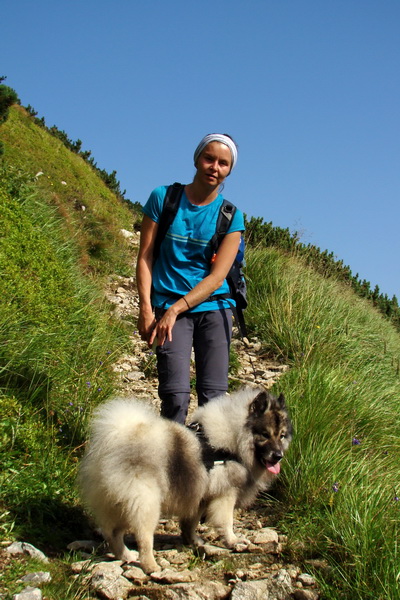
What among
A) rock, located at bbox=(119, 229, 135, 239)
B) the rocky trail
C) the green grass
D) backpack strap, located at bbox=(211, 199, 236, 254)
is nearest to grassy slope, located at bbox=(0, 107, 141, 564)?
the rocky trail

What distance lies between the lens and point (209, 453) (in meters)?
4.03

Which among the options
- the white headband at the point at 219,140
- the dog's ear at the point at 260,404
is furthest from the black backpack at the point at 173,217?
the dog's ear at the point at 260,404

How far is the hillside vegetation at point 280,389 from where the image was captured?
3.85m

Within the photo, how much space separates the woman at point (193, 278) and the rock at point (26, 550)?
4.20ft

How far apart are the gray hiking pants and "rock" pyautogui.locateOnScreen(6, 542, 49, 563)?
128 centimetres

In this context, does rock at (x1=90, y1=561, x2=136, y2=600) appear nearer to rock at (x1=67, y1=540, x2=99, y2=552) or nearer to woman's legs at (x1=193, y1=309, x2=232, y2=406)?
rock at (x1=67, y1=540, x2=99, y2=552)

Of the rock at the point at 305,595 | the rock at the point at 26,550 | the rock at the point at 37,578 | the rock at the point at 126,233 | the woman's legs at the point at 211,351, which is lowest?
the rock at the point at 26,550

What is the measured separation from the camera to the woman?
4230 millimetres

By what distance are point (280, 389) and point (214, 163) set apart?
3.19 meters

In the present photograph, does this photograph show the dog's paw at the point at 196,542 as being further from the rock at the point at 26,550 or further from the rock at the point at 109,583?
the rock at the point at 26,550

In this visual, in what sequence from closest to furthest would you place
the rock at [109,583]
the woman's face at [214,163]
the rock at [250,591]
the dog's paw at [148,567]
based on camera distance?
the rock at [109,583] → the rock at [250,591] → the dog's paw at [148,567] → the woman's face at [214,163]

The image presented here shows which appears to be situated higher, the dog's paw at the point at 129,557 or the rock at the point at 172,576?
the rock at the point at 172,576

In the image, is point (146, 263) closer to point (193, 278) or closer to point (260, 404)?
point (193, 278)

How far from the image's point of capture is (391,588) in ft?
10.7
